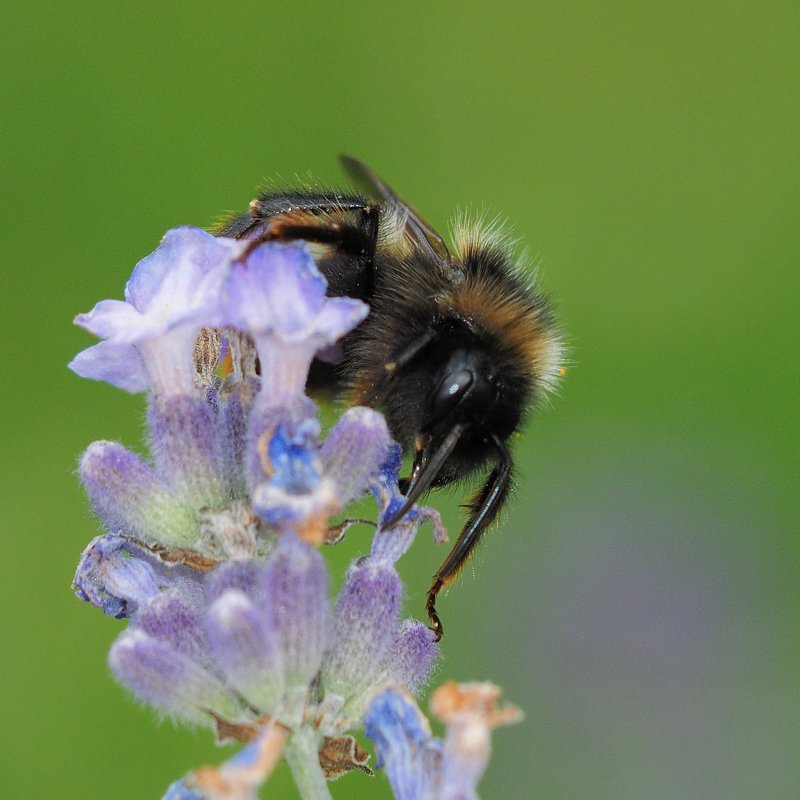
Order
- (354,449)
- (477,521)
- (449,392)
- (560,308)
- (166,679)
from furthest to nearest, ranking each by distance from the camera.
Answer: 1. (560,308)
2. (477,521)
3. (449,392)
4. (354,449)
5. (166,679)

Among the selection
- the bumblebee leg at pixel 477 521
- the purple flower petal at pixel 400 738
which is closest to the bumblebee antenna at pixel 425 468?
the bumblebee leg at pixel 477 521

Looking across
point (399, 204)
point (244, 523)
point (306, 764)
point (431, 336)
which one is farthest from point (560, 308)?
point (306, 764)

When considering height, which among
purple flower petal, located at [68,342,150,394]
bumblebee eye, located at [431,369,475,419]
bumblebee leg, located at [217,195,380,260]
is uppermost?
bumblebee leg, located at [217,195,380,260]

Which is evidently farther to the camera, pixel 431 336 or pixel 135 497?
pixel 431 336

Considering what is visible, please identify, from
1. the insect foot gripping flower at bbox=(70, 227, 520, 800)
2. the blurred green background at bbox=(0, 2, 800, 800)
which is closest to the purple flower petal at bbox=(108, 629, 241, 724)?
the insect foot gripping flower at bbox=(70, 227, 520, 800)

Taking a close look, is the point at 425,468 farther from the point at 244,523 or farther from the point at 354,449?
the point at 244,523

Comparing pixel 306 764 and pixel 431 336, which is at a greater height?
pixel 431 336

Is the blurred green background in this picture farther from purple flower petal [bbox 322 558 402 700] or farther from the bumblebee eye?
purple flower petal [bbox 322 558 402 700]

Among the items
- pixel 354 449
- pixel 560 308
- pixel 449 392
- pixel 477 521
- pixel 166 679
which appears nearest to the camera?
pixel 166 679
